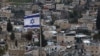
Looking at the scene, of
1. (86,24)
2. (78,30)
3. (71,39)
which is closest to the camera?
(71,39)

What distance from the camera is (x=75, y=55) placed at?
16.4 meters

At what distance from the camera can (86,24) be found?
3030cm

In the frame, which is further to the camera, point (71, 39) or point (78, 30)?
point (78, 30)

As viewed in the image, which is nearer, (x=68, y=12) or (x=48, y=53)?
(x=48, y=53)

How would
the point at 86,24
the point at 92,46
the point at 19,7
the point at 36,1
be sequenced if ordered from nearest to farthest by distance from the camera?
the point at 92,46 < the point at 86,24 < the point at 19,7 < the point at 36,1

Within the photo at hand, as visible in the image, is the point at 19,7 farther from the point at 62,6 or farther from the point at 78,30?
the point at 78,30

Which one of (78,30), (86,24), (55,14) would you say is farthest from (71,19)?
(78,30)

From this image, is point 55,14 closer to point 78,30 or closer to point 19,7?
point 19,7

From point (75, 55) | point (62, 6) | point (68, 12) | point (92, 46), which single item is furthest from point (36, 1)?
point (75, 55)

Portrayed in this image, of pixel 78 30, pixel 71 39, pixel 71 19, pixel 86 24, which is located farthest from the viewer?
pixel 71 19

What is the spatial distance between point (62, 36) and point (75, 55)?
7.68 meters

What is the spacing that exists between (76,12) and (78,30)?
10708 millimetres

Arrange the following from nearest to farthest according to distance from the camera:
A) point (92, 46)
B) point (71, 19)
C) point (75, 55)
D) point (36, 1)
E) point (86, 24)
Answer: point (75, 55) → point (92, 46) → point (86, 24) → point (71, 19) → point (36, 1)

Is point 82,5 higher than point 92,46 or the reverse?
the reverse
